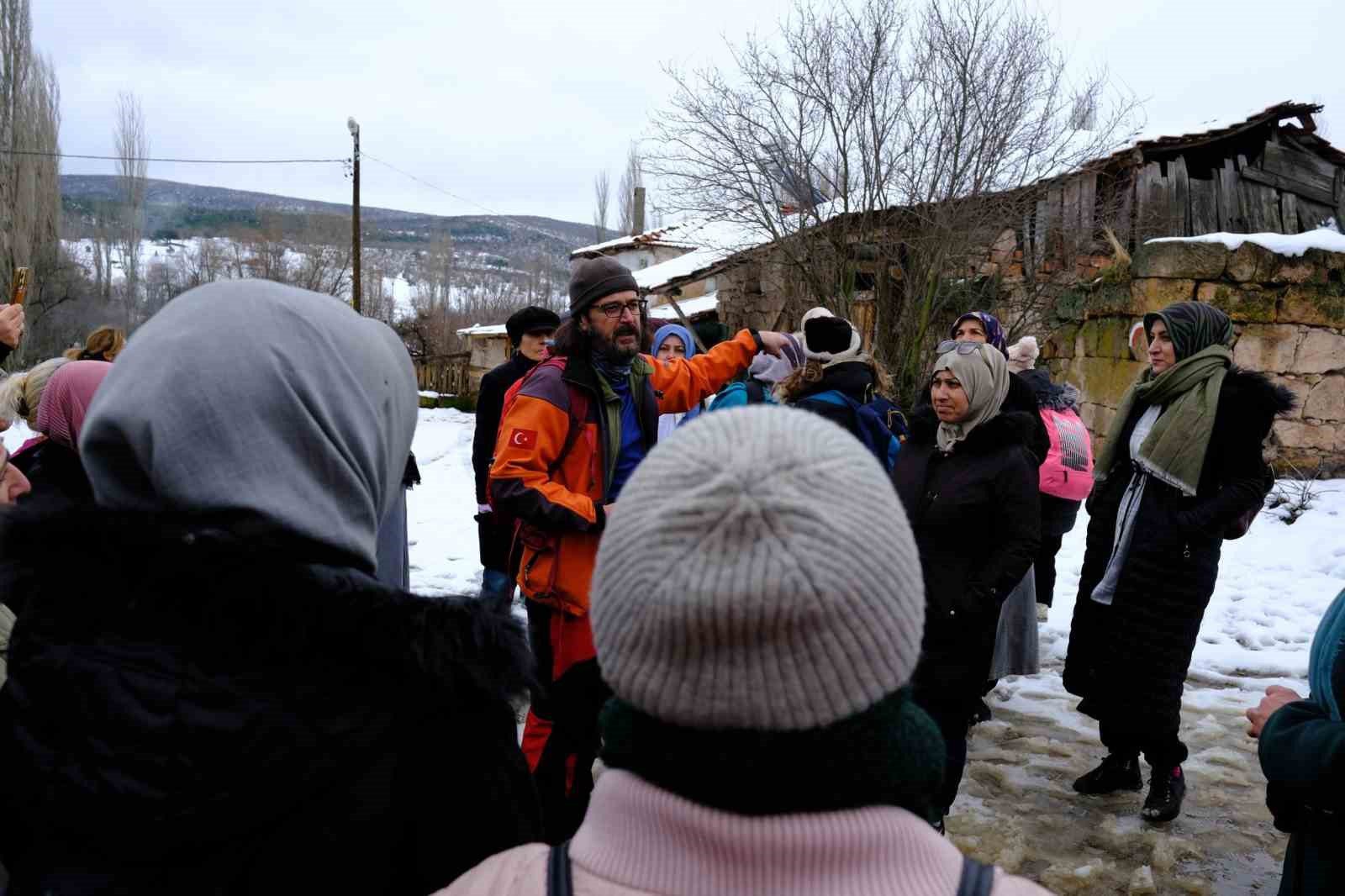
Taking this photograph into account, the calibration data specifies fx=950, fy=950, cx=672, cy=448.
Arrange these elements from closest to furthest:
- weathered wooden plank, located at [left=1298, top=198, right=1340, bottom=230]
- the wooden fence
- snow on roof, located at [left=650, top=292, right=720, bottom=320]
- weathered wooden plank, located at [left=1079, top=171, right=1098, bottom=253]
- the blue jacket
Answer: the blue jacket → weathered wooden plank, located at [left=1079, top=171, right=1098, bottom=253] → weathered wooden plank, located at [left=1298, top=198, right=1340, bottom=230] → snow on roof, located at [left=650, top=292, right=720, bottom=320] → the wooden fence

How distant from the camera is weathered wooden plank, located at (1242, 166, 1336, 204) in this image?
1155 centimetres

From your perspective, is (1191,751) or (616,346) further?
(1191,751)

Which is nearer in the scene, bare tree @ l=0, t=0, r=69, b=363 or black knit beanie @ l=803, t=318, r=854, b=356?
black knit beanie @ l=803, t=318, r=854, b=356

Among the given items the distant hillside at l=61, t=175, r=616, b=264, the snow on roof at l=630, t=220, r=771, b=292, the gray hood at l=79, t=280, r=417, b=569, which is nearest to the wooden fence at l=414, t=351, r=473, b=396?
the snow on roof at l=630, t=220, r=771, b=292

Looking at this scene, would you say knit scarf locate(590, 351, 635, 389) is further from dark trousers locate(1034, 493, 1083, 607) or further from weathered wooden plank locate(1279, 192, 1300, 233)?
weathered wooden plank locate(1279, 192, 1300, 233)

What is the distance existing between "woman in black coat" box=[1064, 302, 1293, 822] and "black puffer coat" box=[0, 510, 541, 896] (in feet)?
10.8

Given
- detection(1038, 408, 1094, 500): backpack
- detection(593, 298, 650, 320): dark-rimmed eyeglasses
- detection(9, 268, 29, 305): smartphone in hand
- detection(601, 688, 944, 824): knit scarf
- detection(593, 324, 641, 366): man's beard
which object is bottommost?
detection(1038, 408, 1094, 500): backpack

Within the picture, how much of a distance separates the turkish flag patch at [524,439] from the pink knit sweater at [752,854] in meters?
2.26

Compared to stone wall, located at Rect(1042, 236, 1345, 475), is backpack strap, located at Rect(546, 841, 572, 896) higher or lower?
lower

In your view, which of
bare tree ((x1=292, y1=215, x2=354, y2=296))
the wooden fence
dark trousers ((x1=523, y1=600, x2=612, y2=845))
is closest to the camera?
dark trousers ((x1=523, y1=600, x2=612, y2=845))

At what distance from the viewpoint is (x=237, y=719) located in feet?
3.17

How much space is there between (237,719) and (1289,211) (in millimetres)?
13836

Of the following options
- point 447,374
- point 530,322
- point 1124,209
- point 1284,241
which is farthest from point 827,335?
point 447,374

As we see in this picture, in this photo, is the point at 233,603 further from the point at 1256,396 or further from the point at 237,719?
the point at 1256,396
